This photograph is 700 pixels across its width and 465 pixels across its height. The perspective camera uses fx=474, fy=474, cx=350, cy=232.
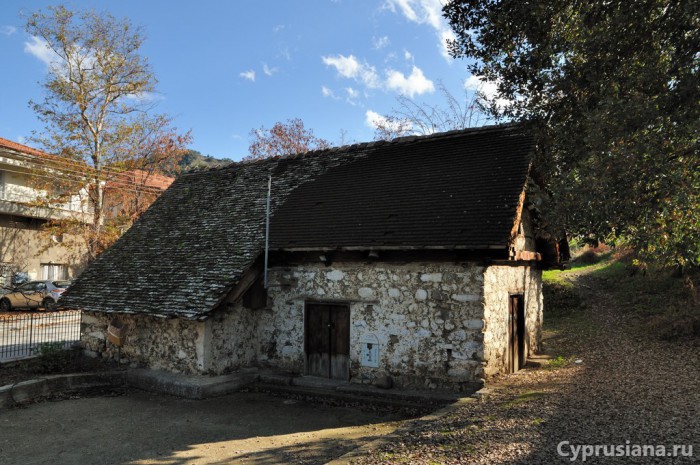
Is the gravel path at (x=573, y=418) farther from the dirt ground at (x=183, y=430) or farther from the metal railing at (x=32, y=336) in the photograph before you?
the metal railing at (x=32, y=336)

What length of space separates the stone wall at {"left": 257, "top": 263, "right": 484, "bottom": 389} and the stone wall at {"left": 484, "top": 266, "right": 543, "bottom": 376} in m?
0.38

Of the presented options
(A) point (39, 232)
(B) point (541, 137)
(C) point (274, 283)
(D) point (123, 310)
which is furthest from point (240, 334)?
(A) point (39, 232)

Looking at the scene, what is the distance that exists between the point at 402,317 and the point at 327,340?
2.06 m

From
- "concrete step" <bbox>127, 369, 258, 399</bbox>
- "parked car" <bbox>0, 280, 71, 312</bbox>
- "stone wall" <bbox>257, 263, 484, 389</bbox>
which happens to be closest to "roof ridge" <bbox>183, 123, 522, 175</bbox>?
"stone wall" <bbox>257, 263, 484, 389</bbox>

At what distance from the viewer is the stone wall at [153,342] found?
10.9 metres

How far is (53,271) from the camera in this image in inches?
1113

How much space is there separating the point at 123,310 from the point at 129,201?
2248cm

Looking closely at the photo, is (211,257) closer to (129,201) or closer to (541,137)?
(541,137)

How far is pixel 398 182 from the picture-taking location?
11766 millimetres

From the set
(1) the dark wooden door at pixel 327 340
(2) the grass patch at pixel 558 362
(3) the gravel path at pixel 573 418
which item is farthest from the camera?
(2) the grass patch at pixel 558 362

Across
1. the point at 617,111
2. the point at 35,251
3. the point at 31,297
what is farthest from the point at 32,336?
the point at 617,111

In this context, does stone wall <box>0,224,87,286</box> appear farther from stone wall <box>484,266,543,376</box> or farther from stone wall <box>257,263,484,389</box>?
stone wall <box>484,266,543,376</box>

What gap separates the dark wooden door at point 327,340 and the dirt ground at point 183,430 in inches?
39.4

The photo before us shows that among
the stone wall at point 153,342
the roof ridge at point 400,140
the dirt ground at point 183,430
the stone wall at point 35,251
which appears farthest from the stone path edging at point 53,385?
the stone wall at point 35,251
